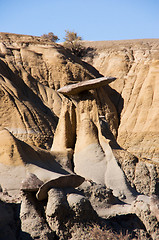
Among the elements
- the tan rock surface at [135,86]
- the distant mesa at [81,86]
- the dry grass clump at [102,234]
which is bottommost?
the tan rock surface at [135,86]

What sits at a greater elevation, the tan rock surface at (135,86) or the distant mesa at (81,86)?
the distant mesa at (81,86)

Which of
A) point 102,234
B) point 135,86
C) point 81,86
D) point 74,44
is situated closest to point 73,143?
point 81,86

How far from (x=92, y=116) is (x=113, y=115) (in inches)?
684

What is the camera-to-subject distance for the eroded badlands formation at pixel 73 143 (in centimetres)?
955

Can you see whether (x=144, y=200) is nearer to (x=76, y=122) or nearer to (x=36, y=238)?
(x=36, y=238)

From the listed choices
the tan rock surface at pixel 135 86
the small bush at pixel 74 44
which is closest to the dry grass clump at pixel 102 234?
the tan rock surface at pixel 135 86

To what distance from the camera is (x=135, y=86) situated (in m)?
37.6

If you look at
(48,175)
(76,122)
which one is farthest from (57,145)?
(48,175)

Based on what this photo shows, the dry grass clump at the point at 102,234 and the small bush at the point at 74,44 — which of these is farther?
the small bush at the point at 74,44

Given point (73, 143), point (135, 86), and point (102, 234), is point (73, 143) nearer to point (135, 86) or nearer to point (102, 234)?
point (102, 234)

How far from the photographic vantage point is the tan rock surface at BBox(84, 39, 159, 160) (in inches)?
1253

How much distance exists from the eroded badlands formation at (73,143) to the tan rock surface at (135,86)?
0.32 ft

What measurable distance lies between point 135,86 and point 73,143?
69.3 ft

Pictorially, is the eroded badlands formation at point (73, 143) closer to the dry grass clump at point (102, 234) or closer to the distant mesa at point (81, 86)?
the distant mesa at point (81, 86)
